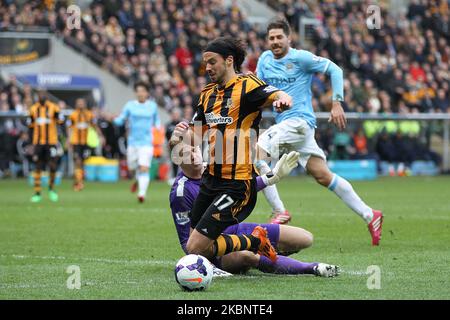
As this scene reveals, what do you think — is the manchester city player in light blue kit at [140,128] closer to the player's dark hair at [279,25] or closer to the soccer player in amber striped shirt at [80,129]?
the soccer player in amber striped shirt at [80,129]

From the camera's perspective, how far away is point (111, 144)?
28.9m

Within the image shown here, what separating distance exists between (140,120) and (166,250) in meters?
9.34

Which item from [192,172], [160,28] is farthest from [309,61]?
[160,28]

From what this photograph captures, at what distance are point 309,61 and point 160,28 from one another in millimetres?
20880

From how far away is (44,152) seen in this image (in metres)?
20.7

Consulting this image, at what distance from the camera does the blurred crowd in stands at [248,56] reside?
1183 inches

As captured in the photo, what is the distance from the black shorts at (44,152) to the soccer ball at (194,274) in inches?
521

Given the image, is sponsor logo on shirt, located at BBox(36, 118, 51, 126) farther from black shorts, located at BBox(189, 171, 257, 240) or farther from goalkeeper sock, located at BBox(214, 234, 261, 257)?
goalkeeper sock, located at BBox(214, 234, 261, 257)

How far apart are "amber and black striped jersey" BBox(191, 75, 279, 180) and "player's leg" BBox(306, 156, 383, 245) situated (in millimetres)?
3164

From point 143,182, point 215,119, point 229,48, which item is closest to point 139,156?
point 143,182

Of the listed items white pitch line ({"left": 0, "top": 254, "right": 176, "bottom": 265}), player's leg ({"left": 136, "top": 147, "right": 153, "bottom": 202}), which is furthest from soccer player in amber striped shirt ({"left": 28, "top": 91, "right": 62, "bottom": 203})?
white pitch line ({"left": 0, "top": 254, "right": 176, "bottom": 265})

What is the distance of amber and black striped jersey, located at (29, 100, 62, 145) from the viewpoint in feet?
67.0

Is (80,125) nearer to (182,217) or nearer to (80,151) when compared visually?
(80,151)

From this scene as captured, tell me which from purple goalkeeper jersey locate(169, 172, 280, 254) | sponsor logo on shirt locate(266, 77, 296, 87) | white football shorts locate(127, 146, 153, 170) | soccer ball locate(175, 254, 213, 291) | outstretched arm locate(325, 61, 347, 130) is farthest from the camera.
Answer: white football shorts locate(127, 146, 153, 170)
